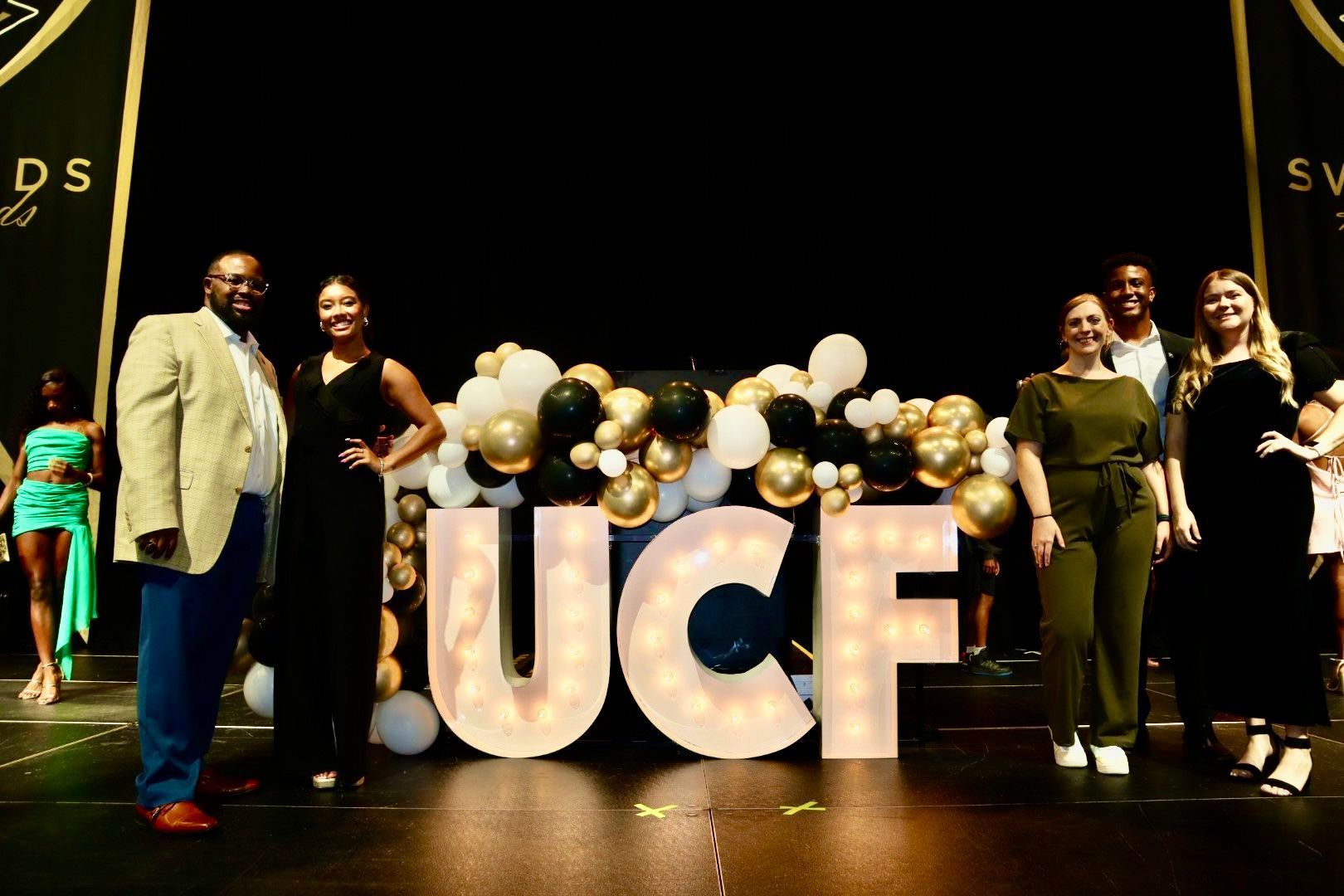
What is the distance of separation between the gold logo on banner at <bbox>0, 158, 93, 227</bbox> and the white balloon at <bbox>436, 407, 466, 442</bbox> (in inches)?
154

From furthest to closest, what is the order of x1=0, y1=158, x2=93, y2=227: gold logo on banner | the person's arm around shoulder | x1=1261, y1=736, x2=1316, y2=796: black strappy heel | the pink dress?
1. x1=0, y1=158, x2=93, y2=227: gold logo on banner
2. the pink dress
3. x1=1261, y1=736, x2=1316, y2=796: black strappy heel
4. the person's arm around shoulder

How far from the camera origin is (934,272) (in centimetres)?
580

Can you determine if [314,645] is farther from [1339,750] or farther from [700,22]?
[700,22]

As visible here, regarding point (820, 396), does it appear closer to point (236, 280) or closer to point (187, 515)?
point (236, 280)

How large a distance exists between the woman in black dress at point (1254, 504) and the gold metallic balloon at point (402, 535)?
2738 millimetres

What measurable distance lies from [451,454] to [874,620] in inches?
64.0

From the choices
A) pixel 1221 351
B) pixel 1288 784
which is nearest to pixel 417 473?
pixel 1221 351

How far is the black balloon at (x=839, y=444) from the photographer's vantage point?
3.28 meters

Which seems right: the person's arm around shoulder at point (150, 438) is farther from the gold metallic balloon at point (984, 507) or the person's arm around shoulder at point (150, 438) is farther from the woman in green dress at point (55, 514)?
the woman in green dress at point (55, 514)

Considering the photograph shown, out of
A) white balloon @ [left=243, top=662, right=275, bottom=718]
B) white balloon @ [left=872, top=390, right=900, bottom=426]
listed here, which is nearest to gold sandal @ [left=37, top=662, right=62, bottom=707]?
white balloon @ [left=243, top=662, right=275, bottom=718]

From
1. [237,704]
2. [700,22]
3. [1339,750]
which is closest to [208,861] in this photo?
[237,704]

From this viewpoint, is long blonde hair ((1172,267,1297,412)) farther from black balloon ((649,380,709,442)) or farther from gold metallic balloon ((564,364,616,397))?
gold metallic balloon ((564,364,616,397))

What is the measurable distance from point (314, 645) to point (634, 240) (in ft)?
12.0

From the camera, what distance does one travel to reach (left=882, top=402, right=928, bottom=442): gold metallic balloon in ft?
11.1
